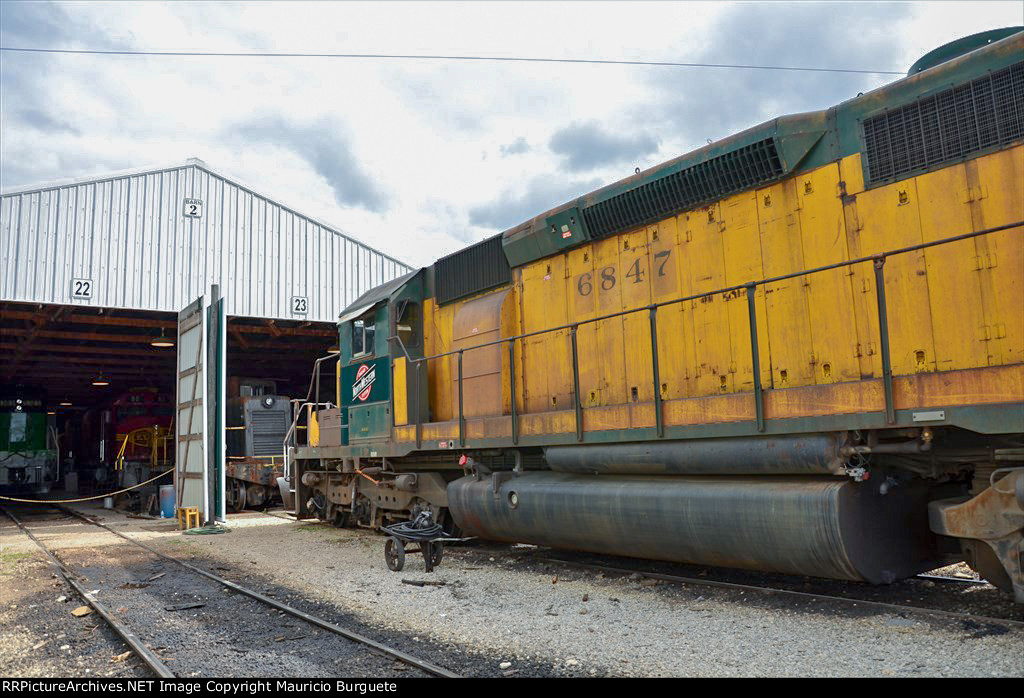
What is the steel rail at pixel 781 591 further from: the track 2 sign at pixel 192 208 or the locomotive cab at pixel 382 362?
the track 2 sign at pixel 192 208

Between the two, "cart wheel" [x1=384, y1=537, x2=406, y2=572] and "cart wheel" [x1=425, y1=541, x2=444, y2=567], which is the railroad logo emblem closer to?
"cart wheel" [x1=384, y1=537, x2=406, y2=572]

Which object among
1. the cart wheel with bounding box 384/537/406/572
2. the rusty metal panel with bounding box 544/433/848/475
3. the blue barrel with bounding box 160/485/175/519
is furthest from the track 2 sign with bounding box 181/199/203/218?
the rusty metal panel with bounding box 544/433/848/475

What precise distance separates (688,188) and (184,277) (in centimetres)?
1216

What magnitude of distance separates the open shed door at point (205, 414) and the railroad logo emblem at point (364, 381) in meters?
4.87

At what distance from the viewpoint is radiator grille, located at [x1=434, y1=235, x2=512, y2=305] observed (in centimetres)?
905

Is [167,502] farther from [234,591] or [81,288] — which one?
[234,591]

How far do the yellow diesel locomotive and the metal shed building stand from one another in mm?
8221

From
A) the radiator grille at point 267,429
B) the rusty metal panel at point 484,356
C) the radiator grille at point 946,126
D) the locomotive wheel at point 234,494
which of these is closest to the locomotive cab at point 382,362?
the rusty metal panel at point 484,356

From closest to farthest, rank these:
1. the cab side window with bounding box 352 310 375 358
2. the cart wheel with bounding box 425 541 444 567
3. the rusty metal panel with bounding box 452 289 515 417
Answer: the cart wheel with bounding box 425 541 444 567
the rusty metal panel with bounding box 452 289 515 417
the cab side window with bounding box 352 310 375 358

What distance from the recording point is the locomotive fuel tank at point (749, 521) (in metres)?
4.92

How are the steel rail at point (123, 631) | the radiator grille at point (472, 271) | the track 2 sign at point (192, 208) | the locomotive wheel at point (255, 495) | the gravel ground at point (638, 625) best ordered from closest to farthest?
1. the gravel ground at point (638, 625)
2. the steel rail at point (123, 631)
3. the radiator grille at point (472, 271)
4. the track 2 sign at point (192, 208)
5. the locomotive wheel at point (255, 495)

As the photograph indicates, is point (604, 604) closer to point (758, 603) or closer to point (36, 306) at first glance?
point (758, 603)

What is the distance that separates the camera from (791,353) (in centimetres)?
580

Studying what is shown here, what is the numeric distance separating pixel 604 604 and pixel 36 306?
45.4 ft
